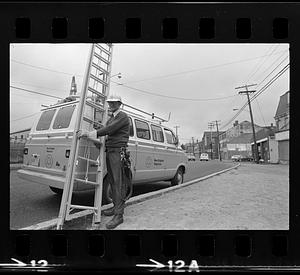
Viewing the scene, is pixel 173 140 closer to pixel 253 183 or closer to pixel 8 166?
pixel 253 183

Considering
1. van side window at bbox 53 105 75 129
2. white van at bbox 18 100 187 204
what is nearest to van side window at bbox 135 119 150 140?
white van at bbox 18 100 187 204

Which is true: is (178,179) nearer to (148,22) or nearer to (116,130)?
(116,130)

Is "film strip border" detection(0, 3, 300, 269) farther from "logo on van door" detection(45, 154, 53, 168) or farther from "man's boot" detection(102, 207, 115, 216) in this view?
"logo on van door" detection(45, 154, 53, 168)

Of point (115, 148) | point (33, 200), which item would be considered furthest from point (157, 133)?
point (33, 200)

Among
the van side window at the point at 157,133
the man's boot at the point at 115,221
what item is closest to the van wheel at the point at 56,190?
the man's boot at the point at 115,221

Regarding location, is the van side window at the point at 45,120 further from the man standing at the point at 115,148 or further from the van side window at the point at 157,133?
the van side window at the point at 157,133

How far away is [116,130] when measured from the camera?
1.93 meters

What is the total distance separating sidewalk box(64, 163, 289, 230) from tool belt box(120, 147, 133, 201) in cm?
16

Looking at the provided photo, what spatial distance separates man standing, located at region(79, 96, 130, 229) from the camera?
188 centimetres

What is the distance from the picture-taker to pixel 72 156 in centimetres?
194

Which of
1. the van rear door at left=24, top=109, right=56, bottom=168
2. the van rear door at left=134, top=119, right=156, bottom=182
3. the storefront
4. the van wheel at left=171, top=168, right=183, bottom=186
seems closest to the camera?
the storefront

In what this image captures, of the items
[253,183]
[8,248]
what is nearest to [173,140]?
[253,183]

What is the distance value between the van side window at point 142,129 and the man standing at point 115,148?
113 millimetres

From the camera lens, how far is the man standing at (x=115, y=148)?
1.88m
